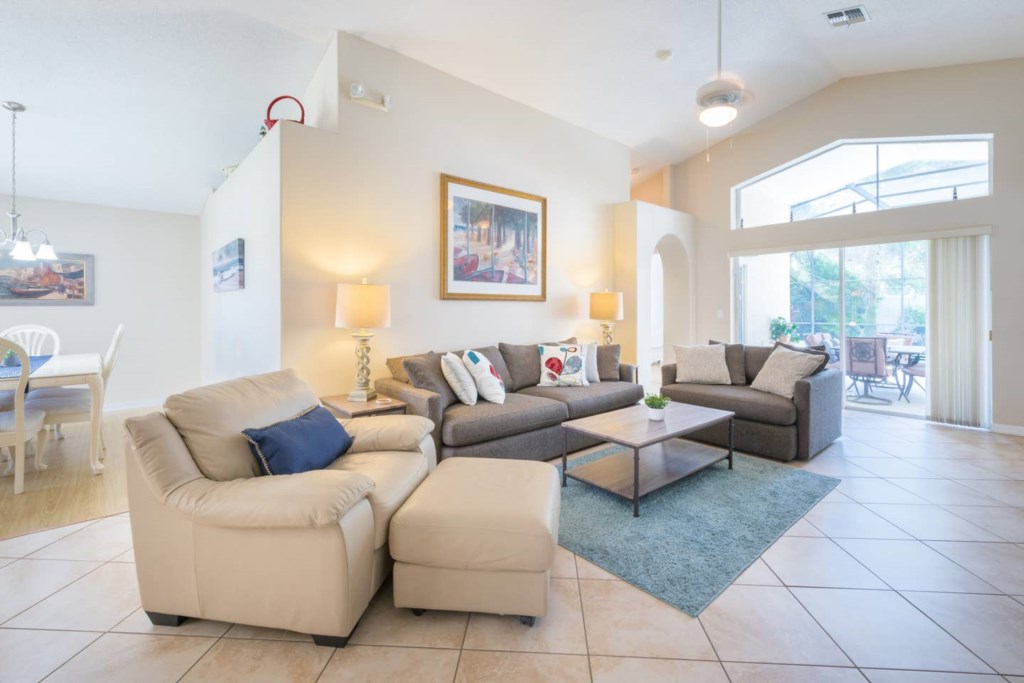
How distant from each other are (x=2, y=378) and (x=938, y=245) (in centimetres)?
761

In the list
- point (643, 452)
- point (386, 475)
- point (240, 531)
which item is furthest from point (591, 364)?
point (240, 531)

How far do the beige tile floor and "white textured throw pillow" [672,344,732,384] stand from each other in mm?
1907

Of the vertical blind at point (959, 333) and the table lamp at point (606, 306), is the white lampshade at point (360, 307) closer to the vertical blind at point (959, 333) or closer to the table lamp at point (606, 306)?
the table lamp at point (606, 306)

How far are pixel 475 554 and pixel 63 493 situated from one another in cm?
295

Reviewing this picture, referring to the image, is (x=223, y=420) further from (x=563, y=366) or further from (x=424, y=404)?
(x=563, y=366)

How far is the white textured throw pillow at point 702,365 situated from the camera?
4125 millimetres

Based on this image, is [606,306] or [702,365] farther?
[606,306]

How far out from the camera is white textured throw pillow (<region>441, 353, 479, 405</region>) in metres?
3.31

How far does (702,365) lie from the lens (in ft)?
Result: 13.7

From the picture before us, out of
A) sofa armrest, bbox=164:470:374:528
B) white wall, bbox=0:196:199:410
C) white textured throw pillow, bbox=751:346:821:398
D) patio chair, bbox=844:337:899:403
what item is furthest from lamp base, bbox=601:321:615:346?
white wall, bbox=0:196:199:410

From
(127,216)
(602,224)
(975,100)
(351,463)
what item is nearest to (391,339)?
(351,463)

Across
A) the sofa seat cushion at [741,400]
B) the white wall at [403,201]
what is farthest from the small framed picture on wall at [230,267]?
the sofa seat cushion at [741,400]

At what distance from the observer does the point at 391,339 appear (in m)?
3.65

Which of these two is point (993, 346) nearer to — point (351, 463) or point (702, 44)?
point (702, 44)
